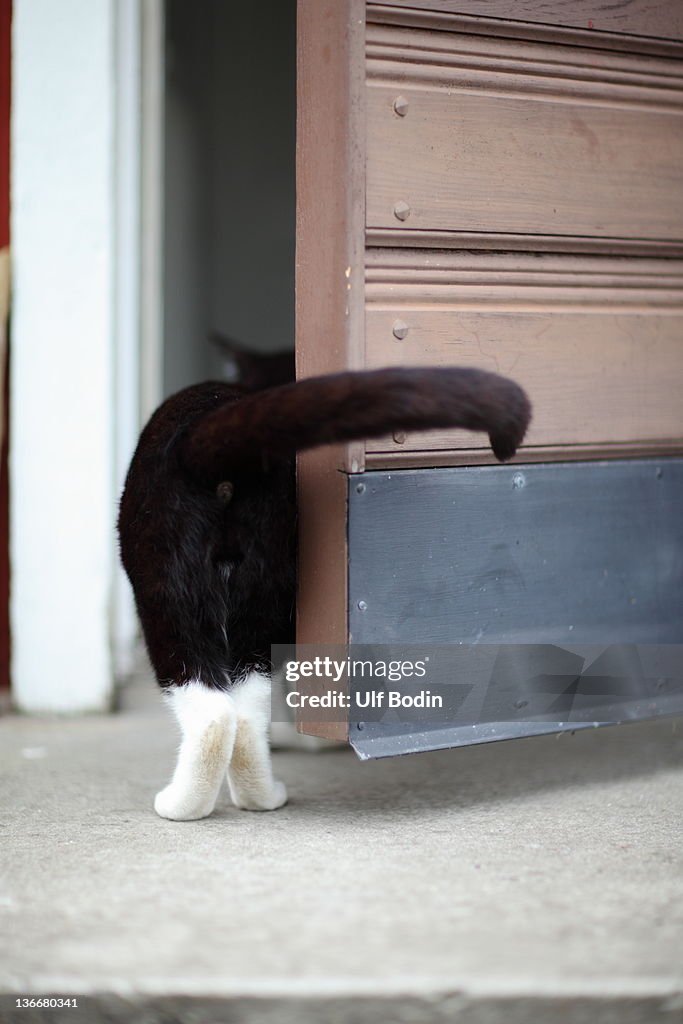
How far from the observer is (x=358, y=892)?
5.92 ft

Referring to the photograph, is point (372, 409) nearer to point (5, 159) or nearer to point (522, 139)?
point (522, 139)

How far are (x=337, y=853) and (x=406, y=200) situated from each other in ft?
3.61

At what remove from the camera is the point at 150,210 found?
4.13 m

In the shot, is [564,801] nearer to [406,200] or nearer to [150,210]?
[406,200]

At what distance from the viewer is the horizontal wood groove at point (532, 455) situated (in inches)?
85.4

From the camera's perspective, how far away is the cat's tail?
6.06ft

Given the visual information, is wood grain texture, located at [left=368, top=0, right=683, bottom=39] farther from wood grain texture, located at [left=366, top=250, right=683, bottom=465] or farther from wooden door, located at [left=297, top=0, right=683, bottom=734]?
wood grain texture, located at [left=366, top=250, right=683, bottom=465]

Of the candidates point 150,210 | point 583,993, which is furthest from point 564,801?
A: point 150,210

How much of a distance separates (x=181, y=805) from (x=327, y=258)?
973 mm

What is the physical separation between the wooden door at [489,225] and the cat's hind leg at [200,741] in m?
0.22

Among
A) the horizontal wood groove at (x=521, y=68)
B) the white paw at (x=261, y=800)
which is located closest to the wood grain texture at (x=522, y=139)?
the horizontal wood groove at (x=521, y=68)

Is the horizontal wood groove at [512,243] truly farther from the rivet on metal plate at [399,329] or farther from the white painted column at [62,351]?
the white painted column at [62,351]

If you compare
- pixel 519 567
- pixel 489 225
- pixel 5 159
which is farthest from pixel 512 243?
pixel 5 159
